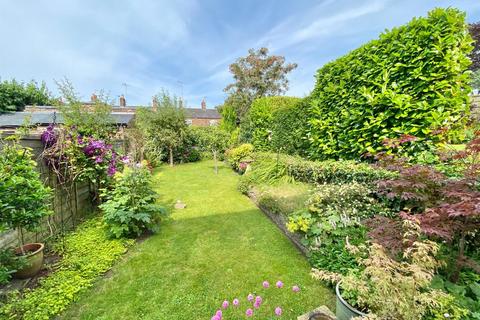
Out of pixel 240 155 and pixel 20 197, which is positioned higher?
pixel 20 197

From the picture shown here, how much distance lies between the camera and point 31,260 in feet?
8.91

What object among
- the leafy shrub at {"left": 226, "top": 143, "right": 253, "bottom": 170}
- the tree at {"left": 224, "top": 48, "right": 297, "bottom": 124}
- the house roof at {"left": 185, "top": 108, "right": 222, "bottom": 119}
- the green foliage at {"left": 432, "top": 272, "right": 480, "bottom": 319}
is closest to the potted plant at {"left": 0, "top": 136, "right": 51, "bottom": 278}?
the green foliage at {"left": 432, "top": 272, "right": 480, "bottom": 319}

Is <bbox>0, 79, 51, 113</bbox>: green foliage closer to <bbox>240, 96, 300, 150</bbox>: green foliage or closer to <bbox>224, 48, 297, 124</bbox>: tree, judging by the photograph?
<bbox>224, 48, 297, 124</bbox>: tree

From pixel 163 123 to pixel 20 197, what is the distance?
10.2 m

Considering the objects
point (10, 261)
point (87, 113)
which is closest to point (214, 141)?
point (87, 113)

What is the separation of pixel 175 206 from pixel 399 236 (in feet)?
16.4

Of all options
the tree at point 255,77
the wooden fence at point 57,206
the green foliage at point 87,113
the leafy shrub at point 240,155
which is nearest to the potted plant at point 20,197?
the wooden fence at point 57,206

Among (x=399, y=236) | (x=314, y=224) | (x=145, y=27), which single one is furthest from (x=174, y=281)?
(x=145, y=27)

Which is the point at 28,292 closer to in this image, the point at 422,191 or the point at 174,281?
the point at 174,281

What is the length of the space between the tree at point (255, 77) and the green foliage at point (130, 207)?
1695cm

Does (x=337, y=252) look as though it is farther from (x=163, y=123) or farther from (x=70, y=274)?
(x=163, y=123)

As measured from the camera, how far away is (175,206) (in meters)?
5.72

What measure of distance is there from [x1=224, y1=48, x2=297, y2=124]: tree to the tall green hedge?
1631 cm

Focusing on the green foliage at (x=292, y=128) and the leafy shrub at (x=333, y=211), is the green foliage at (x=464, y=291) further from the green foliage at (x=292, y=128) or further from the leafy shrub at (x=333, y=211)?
the green foliage at (x=292, y=128)
